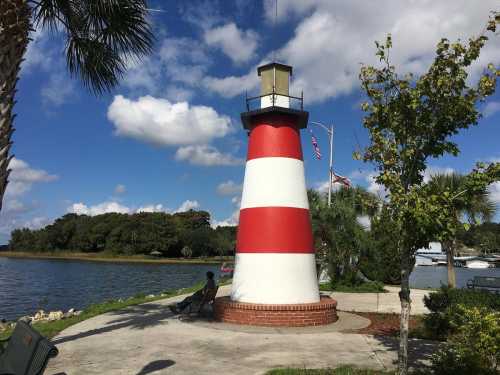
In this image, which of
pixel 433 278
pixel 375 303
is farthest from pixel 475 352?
pixel 433 278

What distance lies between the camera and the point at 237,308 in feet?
37.7

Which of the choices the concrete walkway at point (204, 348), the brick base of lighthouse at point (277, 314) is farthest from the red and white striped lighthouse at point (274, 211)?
the concrete walkway at point (204, 348)

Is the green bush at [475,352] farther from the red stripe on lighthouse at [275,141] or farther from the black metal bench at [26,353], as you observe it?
the red stripe on lighthouse at [275,141]

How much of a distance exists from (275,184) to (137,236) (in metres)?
76.1

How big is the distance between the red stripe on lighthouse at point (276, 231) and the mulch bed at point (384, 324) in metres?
2.60

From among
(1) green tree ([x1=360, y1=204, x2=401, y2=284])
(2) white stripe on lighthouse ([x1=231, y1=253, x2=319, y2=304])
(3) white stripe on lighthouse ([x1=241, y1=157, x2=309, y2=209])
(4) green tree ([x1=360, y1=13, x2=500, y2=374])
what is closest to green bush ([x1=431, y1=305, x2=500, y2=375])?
(4) green tree ([x1=360, y1=13, x2=500, y2=374])

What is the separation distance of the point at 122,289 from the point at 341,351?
2555cm

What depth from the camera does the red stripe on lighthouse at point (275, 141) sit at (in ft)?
40.5

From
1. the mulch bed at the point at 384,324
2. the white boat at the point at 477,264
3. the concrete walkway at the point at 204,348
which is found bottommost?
the concrete walkway at the point at 204,348

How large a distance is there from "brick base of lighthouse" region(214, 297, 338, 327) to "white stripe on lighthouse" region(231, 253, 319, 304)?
0.37m

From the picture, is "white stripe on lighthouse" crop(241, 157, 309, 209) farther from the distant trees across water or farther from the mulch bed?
the distant trees across water

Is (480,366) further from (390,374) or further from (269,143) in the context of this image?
(269,143)

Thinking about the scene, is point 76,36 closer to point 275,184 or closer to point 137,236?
point 275,184

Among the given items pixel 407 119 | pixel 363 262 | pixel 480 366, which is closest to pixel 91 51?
pixel 407 119
